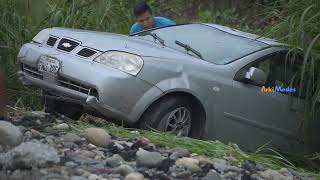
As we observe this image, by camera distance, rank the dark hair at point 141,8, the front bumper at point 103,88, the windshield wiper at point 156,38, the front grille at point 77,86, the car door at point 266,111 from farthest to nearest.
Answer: the dark hair at point 141,8 < the windshield wiper at point 156,38 < the car door at point 266,111 < the front grille at point 77,86 < the front bumper at point 103,88

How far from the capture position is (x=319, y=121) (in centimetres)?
696

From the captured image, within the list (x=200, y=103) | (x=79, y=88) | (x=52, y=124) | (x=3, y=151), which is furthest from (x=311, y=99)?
(x=3, y=151)

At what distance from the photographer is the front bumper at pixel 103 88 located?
18.4ft

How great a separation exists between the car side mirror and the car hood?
64 cm

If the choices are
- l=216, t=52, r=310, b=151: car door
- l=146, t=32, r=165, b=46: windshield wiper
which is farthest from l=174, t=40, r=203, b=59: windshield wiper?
l=216, t=52, r=310, b=151: car door

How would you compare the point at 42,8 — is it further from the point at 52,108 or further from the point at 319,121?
the point at 319,121

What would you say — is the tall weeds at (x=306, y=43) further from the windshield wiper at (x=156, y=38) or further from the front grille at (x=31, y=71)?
the front grille at (x=31, y=71)

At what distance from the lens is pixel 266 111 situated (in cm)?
663

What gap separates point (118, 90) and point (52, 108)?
4.44 feet

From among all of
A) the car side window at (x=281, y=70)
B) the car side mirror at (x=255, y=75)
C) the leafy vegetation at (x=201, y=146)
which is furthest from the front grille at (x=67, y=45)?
the car side window at (x=281, y=70)

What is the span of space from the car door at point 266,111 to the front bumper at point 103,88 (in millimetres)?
975

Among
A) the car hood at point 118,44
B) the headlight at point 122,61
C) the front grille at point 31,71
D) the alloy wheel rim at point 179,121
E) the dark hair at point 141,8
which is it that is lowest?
the alloy wheel rim at point 179,121

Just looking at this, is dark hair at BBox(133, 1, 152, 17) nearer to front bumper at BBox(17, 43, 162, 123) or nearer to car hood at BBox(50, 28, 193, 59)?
car hood at BBox(50, 28, 193, 59)

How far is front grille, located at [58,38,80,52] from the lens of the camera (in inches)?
244
